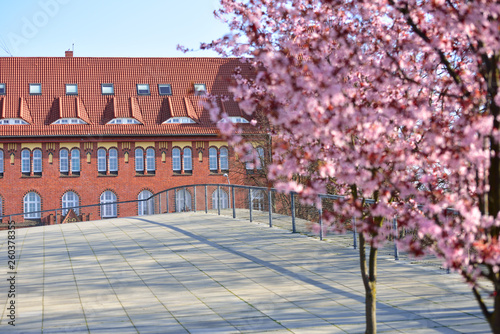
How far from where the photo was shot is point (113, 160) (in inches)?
1634

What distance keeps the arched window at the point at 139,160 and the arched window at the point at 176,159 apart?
2.18m

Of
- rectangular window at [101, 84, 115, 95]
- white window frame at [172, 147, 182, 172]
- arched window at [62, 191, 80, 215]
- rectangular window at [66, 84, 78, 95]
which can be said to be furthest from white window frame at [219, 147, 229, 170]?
rectangular window at [66, 84, 78, 95]

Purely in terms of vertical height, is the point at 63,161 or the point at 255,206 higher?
the point at 63,161

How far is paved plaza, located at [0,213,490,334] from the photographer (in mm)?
7715

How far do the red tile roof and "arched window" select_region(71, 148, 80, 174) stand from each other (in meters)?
1.41

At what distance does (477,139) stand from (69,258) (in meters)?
10.9

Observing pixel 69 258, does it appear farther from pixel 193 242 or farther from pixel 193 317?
pixel 193 317

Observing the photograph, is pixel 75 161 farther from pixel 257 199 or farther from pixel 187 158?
pixel 257 199

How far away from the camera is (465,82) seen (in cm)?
509

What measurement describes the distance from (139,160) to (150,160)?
765 millimetres

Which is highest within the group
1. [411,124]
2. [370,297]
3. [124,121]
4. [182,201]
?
[124,121]

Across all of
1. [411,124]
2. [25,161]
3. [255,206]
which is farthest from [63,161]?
[411,124]

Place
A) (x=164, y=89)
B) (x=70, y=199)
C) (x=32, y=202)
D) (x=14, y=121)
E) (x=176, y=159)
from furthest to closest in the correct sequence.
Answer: (x=164, y=89) → (x=176, y=159) → (x=70, y=199) → (x=32, y=202) → (x=14, y=121)

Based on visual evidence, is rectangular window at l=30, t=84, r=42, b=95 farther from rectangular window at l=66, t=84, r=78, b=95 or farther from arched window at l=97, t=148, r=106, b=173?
arched window at l=97, t=148, r=106, b=173
